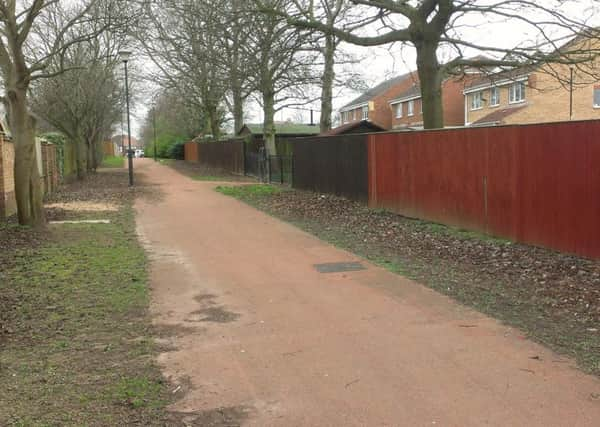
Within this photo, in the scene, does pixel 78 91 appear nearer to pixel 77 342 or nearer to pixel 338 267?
pixel 338 267

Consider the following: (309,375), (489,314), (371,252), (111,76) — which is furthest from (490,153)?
(111,76)

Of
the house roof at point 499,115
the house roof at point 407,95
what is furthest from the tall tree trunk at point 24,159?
the house roof at point 407,95

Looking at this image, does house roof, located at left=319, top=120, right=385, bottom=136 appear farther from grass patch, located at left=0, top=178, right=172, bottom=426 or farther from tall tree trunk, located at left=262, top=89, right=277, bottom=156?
grass patch, located at left=0, top=178, right=172, bottom=426

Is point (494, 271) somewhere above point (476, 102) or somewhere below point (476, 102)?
below

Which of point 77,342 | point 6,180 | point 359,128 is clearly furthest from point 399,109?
point 77,342

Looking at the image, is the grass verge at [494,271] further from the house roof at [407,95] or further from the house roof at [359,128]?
the house roof at [407,95]

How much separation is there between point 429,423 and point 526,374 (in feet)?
3.85

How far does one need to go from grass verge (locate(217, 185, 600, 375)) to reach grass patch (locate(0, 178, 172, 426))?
335 cm

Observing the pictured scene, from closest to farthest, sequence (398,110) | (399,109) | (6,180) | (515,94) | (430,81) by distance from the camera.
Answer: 1. (6,180)
2. (430,81)
3. (515,94)
4. (399,109)
5. (398,110)

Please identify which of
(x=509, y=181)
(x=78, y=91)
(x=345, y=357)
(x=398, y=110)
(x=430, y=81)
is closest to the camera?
(x=345, y=357)

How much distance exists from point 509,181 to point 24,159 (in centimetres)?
881

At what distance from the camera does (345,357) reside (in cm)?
504

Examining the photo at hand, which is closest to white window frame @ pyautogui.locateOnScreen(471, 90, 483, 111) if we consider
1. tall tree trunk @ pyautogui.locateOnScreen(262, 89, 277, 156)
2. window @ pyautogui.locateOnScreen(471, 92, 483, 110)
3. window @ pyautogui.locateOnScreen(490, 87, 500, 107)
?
window @ pyautogui.locateOnScreen(471, 92, 483, 110)

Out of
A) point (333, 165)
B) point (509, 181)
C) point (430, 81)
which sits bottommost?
point (509, 181)
